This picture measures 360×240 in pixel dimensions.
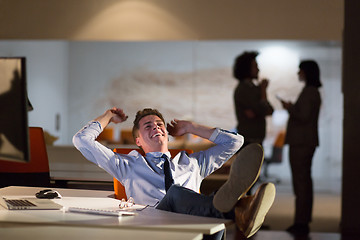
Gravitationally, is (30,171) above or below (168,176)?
below

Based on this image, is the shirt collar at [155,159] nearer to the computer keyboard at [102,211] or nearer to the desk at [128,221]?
the desk at [128,221]

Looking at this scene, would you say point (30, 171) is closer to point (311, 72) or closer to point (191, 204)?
point (191, 204)

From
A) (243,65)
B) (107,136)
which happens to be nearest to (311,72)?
(243,65)

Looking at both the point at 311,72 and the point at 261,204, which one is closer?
the point at 261,204

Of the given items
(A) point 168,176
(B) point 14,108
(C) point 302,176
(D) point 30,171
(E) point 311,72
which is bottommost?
(C) point 302,176

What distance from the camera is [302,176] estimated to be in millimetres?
5840

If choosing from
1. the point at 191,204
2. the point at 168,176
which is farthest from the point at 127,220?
the point at 168,176

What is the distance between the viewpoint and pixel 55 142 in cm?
596

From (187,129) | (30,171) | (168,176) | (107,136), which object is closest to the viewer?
(168,176)

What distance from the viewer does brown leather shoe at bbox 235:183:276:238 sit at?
209 cm

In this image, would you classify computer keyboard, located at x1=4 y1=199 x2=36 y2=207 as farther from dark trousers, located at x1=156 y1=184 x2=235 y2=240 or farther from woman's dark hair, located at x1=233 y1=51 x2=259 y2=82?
woman's dark hair, located at x1=233 y1=51 x2=259 y2=82

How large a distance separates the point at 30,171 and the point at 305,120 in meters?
2.76

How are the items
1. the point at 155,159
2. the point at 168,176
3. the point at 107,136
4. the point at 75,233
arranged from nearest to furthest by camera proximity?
the point at 75,233
the point at 168,176
the point at 155,159
the point at 107,136

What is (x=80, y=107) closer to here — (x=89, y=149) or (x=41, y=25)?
(x=41, y=25)
